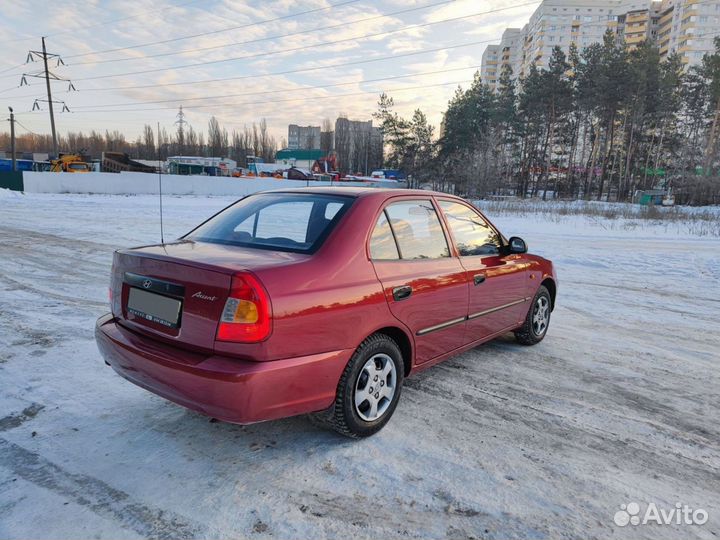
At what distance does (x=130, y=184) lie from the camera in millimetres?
33125

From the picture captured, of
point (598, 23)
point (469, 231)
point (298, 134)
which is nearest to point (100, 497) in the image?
point (469, 231)

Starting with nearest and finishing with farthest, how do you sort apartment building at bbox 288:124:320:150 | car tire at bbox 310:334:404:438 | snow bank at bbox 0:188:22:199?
car tire at bbox 310:334:404:438, snow bank at bbox 0:188:22:199, apartment building at bbox 288:124:320:150

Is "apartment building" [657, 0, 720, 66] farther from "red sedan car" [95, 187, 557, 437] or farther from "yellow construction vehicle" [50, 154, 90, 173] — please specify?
"red sedan car" [95, 187, 557, 437]

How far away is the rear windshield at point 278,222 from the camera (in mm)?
3033

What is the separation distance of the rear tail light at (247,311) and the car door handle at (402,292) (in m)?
0.97

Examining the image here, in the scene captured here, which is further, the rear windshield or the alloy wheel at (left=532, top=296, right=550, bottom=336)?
the alloy wheel at (left=532, top=296, right=550, bottom=336)

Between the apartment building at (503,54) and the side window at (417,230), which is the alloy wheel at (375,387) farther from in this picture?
the apartment building at (503,54)

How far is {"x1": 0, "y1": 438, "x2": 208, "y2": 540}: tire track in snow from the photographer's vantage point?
7.04 feet

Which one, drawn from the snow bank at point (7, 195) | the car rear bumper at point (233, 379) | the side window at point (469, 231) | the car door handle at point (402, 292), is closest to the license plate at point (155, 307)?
the car rear bumper at point (233, 379)

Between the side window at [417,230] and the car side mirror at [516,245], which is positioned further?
the car side mirror at [516,245]

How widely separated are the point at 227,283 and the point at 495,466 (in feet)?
6.21

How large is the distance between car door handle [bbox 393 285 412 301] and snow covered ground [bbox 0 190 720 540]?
0.90 m

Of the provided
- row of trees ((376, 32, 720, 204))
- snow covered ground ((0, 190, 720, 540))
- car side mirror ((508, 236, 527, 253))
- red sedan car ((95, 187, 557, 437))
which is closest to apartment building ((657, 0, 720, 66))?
row of trees ((376, 32, 720, 204))

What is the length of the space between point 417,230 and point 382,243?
1.57ft
